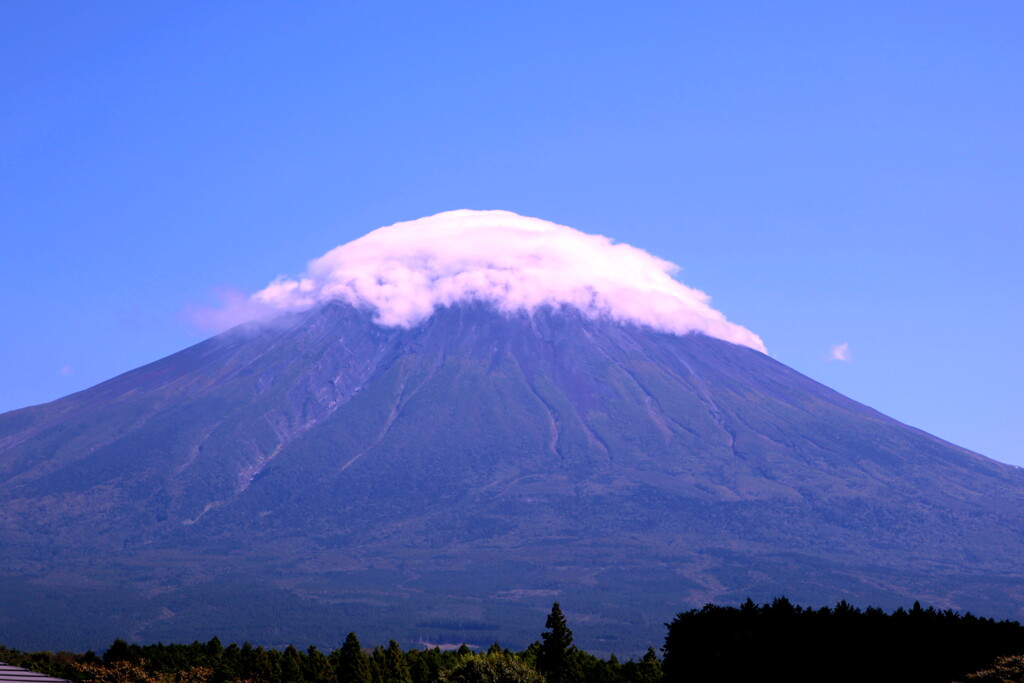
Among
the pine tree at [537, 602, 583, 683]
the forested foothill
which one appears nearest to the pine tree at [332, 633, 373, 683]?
the forested foothill

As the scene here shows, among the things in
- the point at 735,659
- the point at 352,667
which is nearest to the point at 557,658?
the point at 352,667

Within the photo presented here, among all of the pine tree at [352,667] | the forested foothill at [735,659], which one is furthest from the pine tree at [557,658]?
the pine tree at [352,667]

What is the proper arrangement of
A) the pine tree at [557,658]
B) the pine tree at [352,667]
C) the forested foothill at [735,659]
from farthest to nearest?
the pine tree at [352,667] → the pine tree at [557,658] → the forested foothill at [735,659]

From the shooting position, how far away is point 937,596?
643 feet

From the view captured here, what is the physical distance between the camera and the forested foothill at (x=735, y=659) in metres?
56.9

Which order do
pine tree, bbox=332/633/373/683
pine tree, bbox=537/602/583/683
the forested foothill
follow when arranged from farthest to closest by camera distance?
pine tree, bbox=332/633/373/683
pine tree, bbox=537/602/583/683
the forested foothill

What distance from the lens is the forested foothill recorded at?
56906 mm

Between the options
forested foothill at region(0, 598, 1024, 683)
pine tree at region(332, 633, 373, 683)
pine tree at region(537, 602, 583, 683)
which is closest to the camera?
forested foothill at region(0, 598, 1024, 683)

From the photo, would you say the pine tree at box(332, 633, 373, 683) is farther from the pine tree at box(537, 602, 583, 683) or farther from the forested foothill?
the pine tree at box(537, 602, 583, 683)

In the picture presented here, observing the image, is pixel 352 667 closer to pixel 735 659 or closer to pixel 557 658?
pixel 557 658

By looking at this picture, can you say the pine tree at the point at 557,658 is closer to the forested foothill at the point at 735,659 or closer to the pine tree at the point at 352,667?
the forested foothill at the point at 735,659

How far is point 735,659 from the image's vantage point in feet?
209

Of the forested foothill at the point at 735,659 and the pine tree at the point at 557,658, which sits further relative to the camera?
the pine tree at the point at 557,658

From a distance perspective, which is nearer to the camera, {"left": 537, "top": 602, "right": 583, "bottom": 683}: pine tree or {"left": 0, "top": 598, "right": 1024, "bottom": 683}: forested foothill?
{"left": 0, "top": 598, "right": 1024, "bottom": 683}: forested foothill
